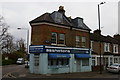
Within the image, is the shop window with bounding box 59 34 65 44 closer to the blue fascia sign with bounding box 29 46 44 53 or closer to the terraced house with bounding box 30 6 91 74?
the terraced house with bounding box 30 6 91 74

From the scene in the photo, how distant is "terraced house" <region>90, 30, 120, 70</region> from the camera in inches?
1308

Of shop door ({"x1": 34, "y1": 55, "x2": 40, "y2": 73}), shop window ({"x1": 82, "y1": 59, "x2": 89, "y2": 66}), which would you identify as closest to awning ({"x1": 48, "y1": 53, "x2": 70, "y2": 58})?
shop door ({"x1": 34, "y1": 55, "x2": 40, "y2": 73})

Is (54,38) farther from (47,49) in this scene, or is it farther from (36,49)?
(36,49)

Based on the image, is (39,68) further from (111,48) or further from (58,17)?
(111,48)

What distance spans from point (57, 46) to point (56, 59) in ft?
5.75

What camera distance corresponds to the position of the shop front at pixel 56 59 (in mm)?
24000

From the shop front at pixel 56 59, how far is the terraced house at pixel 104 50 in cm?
425

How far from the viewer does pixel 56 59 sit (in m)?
25.6

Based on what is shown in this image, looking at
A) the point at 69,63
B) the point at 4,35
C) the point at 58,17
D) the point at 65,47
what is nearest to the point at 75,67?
the point at 69,63

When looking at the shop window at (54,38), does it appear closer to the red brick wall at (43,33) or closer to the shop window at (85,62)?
the red brick wall at (43,33)

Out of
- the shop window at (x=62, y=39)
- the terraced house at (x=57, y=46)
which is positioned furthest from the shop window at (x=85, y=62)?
the shop window at (x=62, y=39)

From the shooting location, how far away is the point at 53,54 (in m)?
24.7

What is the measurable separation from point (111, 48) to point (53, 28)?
17.6 metres

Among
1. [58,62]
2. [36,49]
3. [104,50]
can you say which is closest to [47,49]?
[36,49]
